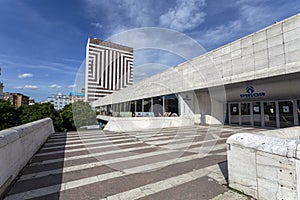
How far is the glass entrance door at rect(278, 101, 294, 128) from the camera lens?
11859mm

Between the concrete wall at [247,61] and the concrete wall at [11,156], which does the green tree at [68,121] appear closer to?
the concrete wall at [247,61]

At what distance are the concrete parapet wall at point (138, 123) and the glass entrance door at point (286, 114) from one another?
7440 mm

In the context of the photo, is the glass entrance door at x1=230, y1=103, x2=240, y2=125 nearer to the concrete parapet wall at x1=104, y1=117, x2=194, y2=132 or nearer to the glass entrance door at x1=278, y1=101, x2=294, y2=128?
the glass entrance door at x1=278, y1=101, x2=294, y2=128

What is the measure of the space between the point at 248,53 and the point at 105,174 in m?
11.6

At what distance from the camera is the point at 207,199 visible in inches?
107

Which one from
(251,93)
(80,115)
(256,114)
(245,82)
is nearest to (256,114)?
(256,114)

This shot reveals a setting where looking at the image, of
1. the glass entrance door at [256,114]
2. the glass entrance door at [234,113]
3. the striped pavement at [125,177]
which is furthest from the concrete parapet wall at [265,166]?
the glass entrance door at [234,113]

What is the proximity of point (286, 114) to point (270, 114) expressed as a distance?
107cm

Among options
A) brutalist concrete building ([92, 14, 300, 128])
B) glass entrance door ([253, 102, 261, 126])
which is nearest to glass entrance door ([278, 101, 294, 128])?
brutalist concrete building ([92, 14, 300, 128])

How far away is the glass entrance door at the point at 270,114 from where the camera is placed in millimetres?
12855

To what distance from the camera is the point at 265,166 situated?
8.38ft

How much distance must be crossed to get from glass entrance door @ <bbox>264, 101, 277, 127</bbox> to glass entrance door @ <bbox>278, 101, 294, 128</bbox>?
0.42 m

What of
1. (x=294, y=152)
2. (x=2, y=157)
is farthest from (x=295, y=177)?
(x=2, y=157)

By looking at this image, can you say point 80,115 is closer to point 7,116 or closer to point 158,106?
point 158,106
